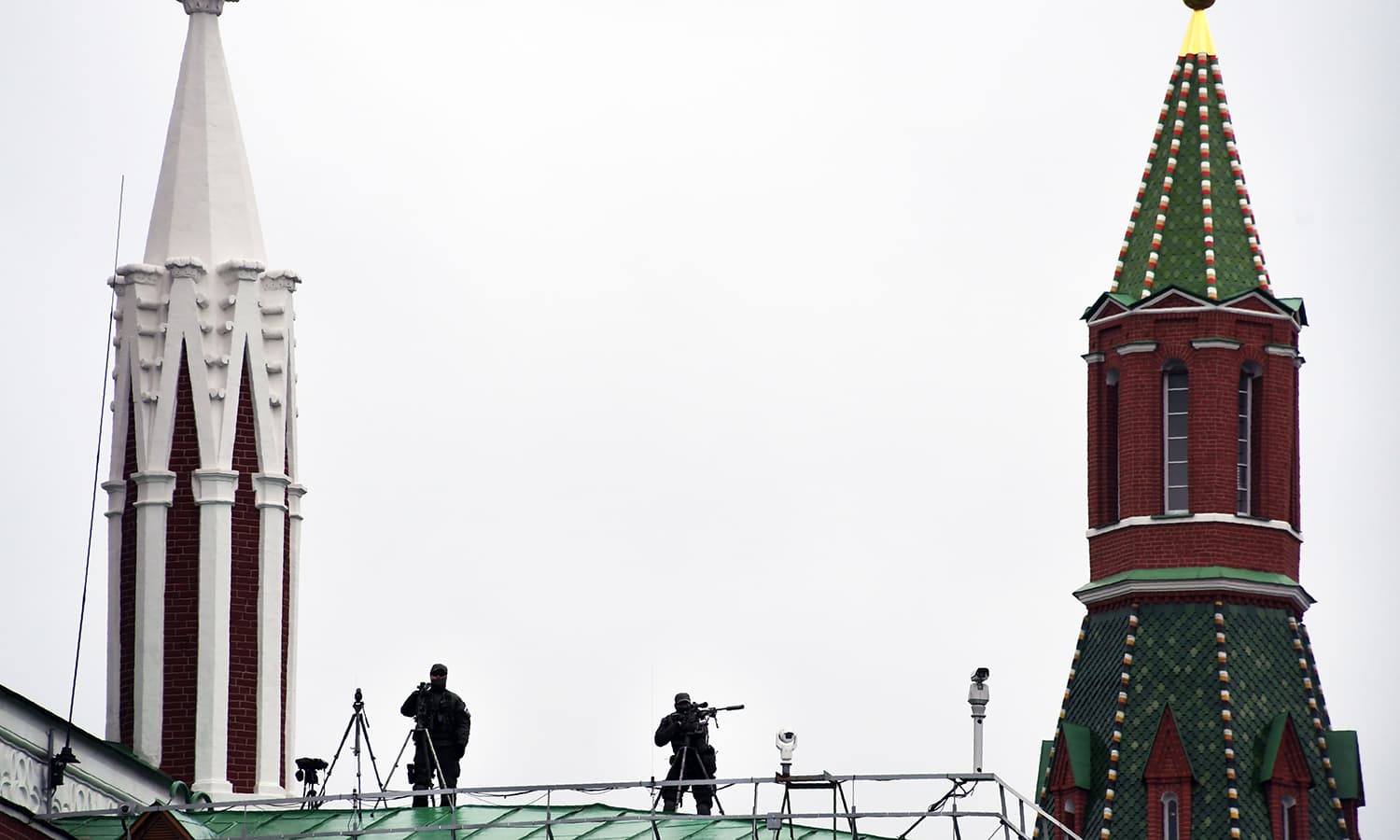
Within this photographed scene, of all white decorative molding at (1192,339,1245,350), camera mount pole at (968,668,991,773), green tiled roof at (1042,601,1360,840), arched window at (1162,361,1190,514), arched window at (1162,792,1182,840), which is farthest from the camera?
arched window at (1162,361,1190,514)

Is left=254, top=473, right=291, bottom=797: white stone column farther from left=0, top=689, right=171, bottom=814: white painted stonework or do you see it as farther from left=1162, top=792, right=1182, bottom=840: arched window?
left=1162, top=792, right=1182, bottom=840: arched window

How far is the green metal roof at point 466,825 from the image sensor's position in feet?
230

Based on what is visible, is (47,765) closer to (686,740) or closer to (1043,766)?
(686,740)

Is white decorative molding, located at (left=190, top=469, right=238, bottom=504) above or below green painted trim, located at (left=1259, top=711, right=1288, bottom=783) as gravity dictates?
above

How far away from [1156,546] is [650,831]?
37815mm

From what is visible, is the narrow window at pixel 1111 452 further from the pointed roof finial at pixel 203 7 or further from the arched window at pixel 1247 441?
the pointed roof finial at pixel 203 7

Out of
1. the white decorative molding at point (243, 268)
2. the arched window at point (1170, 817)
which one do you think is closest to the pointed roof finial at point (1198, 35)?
the arched window at point (1170, 817)

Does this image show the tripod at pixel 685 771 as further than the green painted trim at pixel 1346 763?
No

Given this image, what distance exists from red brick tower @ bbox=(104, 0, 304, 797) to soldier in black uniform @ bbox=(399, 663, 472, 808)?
5.60m

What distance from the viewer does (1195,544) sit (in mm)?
106625

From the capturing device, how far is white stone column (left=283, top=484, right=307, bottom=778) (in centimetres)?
8031

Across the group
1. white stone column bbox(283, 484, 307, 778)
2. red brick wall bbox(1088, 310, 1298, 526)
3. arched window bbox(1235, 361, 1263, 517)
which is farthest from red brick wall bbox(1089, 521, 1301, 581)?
white stone column bbox(283, 484, 307, 778)

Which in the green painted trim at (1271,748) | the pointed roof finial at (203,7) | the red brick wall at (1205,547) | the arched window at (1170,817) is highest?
the pointed roof finial at (203,7)

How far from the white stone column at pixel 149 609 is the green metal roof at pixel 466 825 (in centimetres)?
541
